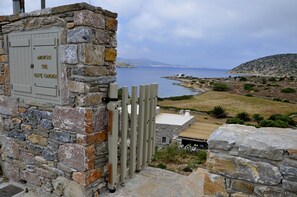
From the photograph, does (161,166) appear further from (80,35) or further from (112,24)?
(80,35)

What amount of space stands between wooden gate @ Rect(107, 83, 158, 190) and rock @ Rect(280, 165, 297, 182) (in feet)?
6.46

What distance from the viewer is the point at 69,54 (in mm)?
2977

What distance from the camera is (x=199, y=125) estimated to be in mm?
15305

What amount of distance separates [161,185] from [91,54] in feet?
6.90

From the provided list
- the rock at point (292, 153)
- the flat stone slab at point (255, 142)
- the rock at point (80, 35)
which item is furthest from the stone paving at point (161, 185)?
the rock at point (80, 35)

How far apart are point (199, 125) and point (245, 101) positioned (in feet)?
46.4

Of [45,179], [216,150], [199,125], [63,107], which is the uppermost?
[63,107]

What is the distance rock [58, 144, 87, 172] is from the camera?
3.02 m

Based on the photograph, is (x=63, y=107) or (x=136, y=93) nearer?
(x=63, y=107)

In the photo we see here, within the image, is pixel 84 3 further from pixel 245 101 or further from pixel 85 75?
pixel 245 101

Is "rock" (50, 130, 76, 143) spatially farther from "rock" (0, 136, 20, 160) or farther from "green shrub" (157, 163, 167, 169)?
"green shrub" (157, 163, 167, 169)

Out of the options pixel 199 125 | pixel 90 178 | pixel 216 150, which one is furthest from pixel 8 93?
pixel 199 125

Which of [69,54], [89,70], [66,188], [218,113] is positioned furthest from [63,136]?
[218,113]

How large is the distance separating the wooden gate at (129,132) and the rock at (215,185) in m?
1.38
